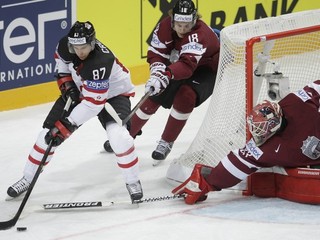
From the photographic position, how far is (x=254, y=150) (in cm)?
504

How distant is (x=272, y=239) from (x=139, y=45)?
10.4ft

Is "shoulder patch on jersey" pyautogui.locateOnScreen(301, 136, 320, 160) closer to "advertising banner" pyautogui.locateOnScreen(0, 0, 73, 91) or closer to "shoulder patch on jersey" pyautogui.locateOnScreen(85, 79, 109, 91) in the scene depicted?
"shoulder patch on jersey" pyautogui.locateOnScreen(85, 79, 109, 91)

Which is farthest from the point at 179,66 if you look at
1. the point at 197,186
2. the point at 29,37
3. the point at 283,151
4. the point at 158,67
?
the point at 29,37

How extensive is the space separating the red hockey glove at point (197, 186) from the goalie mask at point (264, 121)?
326mm

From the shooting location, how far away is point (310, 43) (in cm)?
589

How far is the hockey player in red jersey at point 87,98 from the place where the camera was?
5.09 meters

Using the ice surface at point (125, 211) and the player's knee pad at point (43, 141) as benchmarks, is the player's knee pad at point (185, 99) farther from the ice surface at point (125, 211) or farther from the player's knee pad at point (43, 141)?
the player's knee pad at point (43, 141)

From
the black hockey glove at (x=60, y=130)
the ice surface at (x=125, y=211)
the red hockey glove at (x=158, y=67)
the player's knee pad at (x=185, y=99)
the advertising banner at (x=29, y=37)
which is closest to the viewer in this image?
the ice surface at (x=125, y=211)

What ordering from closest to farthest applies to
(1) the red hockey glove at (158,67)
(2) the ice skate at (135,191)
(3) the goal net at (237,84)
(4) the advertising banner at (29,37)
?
(2) the ice skate at (135,191)
(3) the goal net at (237,84)
(1) the red hockey glove at (158,67)
(4) the advertising banner at (29,37)

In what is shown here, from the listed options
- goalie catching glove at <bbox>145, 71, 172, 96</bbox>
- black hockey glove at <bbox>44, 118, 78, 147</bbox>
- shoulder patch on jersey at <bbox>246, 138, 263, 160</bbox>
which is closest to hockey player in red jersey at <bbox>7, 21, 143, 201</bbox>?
black hockey glove at <bbox>44, 118, 78, 147</bbox>

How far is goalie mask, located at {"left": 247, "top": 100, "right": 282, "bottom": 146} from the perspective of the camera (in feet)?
16.3

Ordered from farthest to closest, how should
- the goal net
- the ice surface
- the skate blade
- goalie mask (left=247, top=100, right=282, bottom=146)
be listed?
the skate blade → the goal net → goalie mask (left=247, top=100, right=282, bottom=146) → the ice surface

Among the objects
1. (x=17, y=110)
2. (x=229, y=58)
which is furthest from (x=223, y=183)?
(x=17, y=110)

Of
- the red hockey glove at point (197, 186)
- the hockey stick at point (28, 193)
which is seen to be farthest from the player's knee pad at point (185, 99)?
the hockey stick at point (28, 193)
